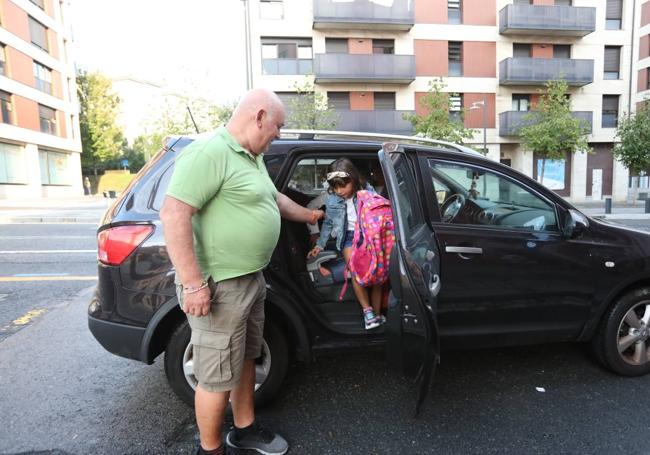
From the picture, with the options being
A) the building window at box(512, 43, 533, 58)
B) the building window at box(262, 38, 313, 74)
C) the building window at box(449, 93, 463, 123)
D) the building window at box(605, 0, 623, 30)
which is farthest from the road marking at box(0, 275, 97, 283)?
the building window at box(605, 0, 623, 30)

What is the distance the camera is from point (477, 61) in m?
26.1

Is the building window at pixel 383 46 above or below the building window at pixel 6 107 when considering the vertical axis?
above

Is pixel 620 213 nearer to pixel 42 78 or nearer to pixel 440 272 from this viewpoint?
pixel 440 272

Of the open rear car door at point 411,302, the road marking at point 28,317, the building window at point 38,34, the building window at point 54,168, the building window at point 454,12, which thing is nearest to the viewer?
the open rear car door at point 411,302

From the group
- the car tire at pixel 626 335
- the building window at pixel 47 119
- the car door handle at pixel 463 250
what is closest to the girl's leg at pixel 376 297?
the car door handle at pixel 463 250

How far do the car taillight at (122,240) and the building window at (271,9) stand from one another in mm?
24968

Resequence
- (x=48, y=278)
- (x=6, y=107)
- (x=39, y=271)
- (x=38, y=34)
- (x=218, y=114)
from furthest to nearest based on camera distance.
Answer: (x=38, y=34)
(x=6, y=107)
(x=218, y=114)
(x=39, y=271)
(x=48, y=278)

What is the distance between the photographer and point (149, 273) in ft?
8.06

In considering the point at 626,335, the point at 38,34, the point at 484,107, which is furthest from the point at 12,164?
the point at 626,335

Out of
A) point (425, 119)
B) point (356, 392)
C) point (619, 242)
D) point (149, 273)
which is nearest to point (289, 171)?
point (149, 273)

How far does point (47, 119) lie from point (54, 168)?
11.6 feet

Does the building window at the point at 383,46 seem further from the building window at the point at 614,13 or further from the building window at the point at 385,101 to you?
the building window at the point at 614,13

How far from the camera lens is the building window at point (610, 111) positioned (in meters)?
27.2

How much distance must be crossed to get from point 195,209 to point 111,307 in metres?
1.14
